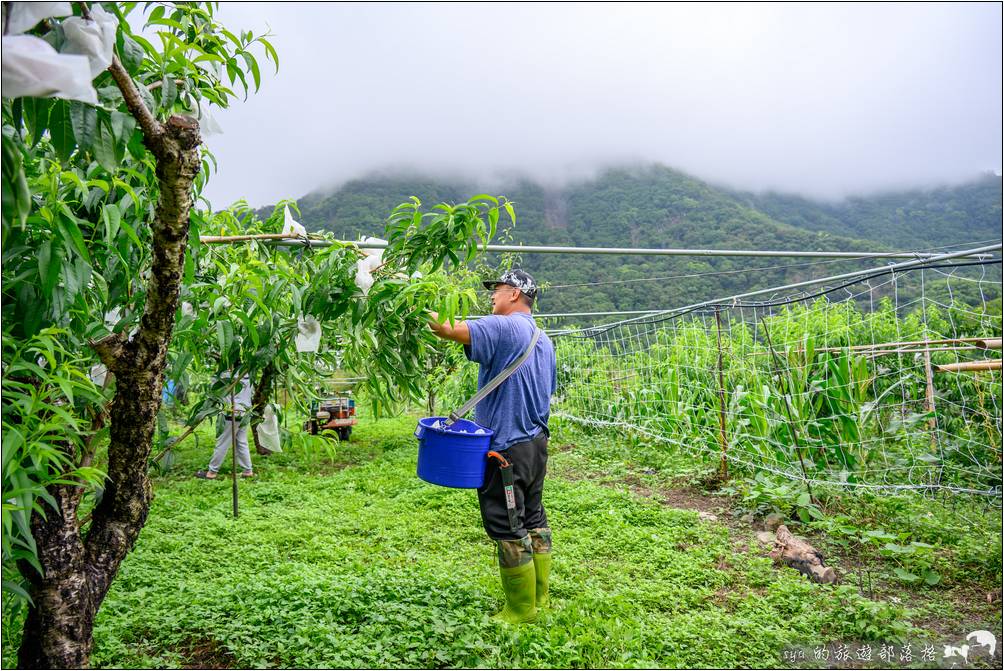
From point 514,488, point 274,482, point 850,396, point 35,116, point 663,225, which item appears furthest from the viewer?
point 663,225

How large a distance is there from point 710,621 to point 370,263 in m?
1.84

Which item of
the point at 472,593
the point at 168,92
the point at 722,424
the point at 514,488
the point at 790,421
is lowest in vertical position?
the point at 472,593

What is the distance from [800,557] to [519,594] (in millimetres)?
1362

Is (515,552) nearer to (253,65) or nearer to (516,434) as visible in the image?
(516,434)

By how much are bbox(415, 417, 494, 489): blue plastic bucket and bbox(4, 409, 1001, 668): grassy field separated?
0.40 meters

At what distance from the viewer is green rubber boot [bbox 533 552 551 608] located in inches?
104

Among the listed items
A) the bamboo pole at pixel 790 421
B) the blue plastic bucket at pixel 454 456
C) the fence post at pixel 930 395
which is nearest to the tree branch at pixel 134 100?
the blue plastic bucket at pixel 454 456

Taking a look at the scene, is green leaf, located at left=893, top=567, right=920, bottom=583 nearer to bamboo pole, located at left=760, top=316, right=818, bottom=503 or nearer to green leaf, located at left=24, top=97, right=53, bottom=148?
bamboo pole, located at left=760, top=316, right=818, bottom=503

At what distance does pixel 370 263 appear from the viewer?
1.96 meters

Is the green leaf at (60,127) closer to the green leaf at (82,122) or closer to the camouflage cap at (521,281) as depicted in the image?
the green leaf at (82,122)

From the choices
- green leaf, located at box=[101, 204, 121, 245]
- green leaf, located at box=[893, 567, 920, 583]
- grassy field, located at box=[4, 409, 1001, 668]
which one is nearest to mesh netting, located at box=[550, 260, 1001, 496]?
green leaf, located at box=[893, 567, 920, 583]

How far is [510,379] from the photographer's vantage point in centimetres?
258

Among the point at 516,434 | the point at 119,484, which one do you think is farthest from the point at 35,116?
the point at 516,434

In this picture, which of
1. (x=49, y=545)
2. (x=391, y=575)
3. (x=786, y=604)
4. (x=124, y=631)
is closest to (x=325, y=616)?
(x=391, y=575)
